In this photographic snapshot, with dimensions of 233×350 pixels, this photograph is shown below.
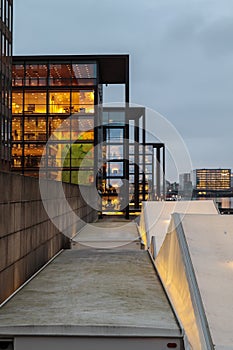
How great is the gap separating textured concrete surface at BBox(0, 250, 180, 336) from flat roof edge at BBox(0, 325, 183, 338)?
Result: 0.5 inches

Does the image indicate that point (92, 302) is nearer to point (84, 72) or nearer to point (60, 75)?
point (84, 72)

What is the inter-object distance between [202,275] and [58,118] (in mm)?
35855

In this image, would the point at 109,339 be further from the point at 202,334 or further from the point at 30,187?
the point at 30,187

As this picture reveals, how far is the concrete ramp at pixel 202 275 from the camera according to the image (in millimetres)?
6891

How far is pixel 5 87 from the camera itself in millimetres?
42531

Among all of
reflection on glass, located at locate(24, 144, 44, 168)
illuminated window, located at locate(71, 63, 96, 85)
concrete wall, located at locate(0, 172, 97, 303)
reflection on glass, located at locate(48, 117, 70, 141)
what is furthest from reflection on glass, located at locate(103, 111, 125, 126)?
concrete wall, located at locate(0, 172, 97, 303)

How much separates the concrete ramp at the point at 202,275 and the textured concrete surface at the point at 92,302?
0.44 meters

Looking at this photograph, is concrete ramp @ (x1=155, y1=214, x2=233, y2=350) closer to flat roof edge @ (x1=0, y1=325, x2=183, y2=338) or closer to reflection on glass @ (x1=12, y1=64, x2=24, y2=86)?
flat roof edge @ (x1=0, y1=325, x2=183, y2=338)

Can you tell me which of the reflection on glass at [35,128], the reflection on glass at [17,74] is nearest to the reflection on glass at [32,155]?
the reflection on glass at [35,128]

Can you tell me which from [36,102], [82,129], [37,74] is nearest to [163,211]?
[82,129]

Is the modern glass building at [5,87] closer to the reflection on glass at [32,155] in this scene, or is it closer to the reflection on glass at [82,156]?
the reflection on glass at [32,155]

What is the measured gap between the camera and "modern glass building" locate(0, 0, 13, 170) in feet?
138

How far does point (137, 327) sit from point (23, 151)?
127 feet

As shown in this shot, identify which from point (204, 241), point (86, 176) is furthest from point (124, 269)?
point (86, 176)
